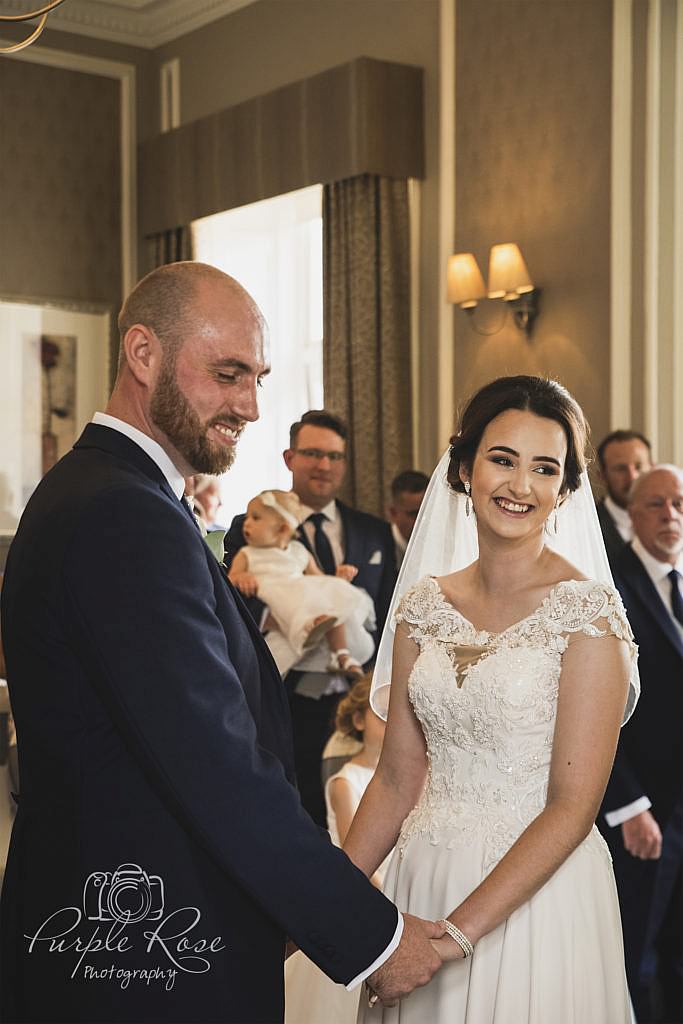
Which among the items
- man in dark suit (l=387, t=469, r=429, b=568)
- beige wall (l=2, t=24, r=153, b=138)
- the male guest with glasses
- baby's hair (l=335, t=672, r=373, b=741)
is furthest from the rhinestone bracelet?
beige wall (l=2, t=24, r=153, b=138)

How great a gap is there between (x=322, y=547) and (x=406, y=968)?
2932mm

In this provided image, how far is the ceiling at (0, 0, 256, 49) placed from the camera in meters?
8.29

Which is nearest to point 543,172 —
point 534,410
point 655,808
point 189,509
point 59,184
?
point 655,808

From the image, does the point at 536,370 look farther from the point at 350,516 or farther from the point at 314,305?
the point at 314,305

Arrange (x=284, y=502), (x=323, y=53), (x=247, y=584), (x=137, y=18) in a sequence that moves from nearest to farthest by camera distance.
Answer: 1. (x=247, y=584)
2. (x=284, y=502)
3. (x=323, y=53)
4. (x=137, y=18)

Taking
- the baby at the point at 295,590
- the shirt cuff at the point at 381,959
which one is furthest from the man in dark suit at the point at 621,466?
the shirt cuff at the point at 381,959

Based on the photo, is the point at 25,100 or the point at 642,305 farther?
the point at 25,100

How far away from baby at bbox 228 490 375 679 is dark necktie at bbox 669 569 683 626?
105cm

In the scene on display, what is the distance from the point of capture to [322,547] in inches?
193

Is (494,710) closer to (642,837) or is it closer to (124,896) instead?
(124,896)

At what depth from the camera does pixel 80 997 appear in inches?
72.5

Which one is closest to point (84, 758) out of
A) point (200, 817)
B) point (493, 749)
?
point (200, 817)

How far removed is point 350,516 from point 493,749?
8.70ft

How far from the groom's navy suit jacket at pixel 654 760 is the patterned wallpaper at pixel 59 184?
540 centimetres
